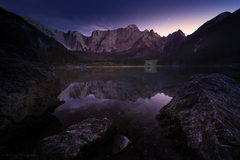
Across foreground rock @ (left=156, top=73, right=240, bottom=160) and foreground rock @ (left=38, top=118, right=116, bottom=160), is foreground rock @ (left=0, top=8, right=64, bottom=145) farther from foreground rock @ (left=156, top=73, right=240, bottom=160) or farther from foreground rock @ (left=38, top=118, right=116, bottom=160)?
foreground rock @ (left=156, top=73, right=240, bottom=160)

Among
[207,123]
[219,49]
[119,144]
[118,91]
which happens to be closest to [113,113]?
[119,144]

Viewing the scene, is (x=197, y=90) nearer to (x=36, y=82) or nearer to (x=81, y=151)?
(x=81, y=151)

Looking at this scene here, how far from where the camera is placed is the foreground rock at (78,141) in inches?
118

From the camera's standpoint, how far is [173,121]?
16.7 feet

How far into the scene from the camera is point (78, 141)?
11.3 feet

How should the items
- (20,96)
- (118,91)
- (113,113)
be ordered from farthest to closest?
(118,91) < (113,113) < (20,96)

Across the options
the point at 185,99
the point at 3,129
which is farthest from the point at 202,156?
the point at 3,129

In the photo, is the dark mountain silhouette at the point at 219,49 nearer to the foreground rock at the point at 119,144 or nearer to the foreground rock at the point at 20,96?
the foreground rock at the point at 119,144

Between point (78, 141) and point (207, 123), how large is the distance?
5056 mm

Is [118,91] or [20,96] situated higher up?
[20,96]

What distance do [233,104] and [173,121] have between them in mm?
2811

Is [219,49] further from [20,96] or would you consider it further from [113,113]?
[20,96]

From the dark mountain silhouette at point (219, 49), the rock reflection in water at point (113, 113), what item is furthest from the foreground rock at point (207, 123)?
the dark mountain silhouette at point (219, 49)

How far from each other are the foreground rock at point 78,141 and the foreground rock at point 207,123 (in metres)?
3.22
